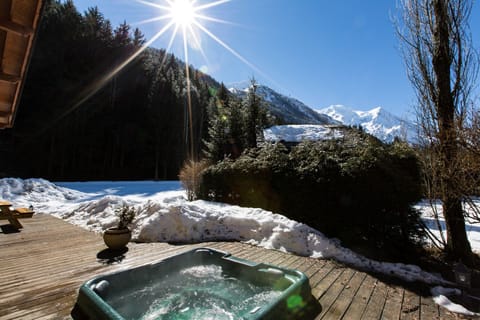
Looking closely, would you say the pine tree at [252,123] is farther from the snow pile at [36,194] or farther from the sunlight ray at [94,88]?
the snow pile at [36,194]

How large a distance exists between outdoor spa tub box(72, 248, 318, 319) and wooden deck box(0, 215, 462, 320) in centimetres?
25

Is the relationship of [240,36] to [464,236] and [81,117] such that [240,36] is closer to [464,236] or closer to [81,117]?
[464,236]

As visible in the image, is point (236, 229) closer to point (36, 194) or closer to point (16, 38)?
point (16, 38)

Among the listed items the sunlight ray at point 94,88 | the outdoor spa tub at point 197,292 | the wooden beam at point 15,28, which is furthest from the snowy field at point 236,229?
the sunlight ray at point 94,88

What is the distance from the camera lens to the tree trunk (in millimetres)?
3209

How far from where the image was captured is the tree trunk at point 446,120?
10.5 ft

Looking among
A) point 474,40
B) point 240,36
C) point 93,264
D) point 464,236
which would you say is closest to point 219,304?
point 93,264

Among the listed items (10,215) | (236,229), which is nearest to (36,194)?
(10,215)

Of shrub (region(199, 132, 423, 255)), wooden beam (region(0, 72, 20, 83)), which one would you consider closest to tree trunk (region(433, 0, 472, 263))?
shrub (region(199, 132, 423, 255))

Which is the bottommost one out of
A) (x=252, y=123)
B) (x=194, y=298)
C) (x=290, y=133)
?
(x=194, y=298)

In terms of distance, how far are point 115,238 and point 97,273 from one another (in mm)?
869

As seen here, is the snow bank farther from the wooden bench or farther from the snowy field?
the wooden bench

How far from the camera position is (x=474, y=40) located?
3.31 meters

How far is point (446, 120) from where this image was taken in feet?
10.9
